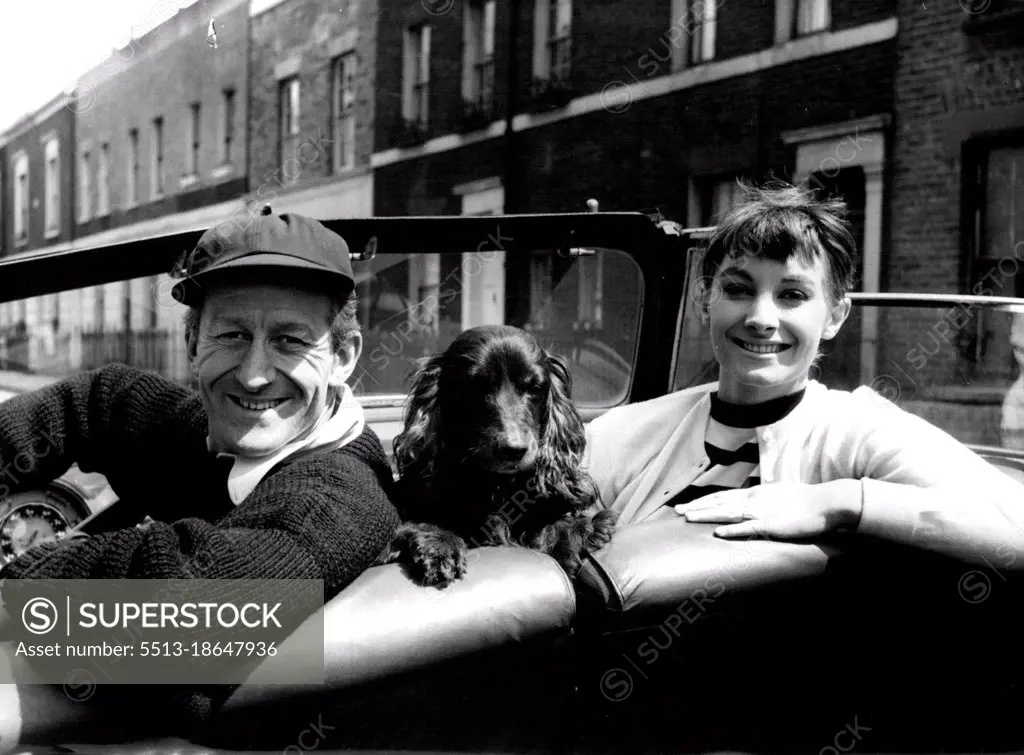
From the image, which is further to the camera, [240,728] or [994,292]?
[994,292]

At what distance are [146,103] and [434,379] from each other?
815 cm

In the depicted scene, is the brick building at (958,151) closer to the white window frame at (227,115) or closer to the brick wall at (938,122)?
the brick wall at (938,122)

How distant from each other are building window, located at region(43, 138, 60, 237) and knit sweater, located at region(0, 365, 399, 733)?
215 inches

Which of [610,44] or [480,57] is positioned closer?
[610,44]

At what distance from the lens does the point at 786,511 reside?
1836mm

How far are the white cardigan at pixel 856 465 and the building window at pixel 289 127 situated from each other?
9.12 metres

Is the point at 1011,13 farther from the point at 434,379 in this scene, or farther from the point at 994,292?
the point at 434,379

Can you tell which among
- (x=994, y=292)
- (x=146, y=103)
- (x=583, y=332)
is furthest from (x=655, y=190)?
(x=583, y=332)

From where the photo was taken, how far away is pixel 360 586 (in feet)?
5.34

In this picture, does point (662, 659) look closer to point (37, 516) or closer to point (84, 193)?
point (37, 516)

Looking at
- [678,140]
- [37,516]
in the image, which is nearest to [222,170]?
[678,140]

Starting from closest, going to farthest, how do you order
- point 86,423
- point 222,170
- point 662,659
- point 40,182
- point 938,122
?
point 662,659 < point 86,423 < point 40,182 < point 938,122 < point 222,170

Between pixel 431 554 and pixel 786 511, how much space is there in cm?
62

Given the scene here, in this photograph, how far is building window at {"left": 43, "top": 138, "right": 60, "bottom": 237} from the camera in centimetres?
760
